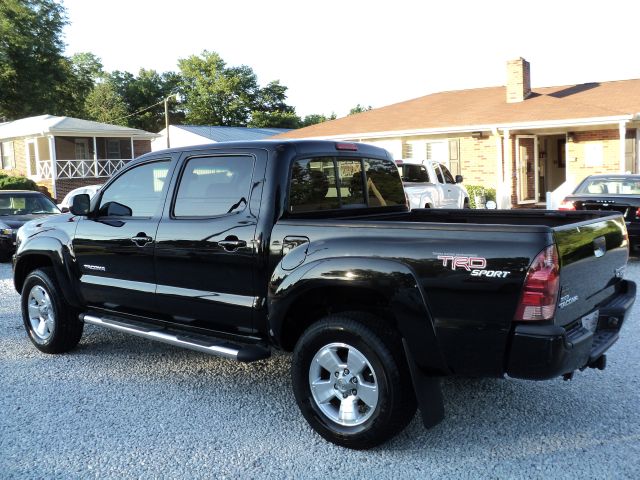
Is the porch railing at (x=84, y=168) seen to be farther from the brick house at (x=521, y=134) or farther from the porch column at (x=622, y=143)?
the porch column at (x=622, y=143)

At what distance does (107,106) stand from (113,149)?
3768cm

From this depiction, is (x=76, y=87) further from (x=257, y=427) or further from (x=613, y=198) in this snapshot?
(x=257, y=427)

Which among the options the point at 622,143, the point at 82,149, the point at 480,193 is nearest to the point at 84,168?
the point at 82,149

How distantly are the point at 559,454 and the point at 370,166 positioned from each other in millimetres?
2566

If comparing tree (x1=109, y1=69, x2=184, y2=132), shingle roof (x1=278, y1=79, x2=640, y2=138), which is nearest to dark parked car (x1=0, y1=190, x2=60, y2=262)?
shingle roof (x1=278, y1=79, x2=640, y2=138)

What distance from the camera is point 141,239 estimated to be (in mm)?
5113

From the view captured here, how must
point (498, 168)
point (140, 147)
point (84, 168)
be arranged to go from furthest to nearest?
point (140, 147), point (84, 168), point (498, 168)

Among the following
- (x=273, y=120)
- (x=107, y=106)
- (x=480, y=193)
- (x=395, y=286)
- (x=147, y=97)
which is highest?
(x=147, y=97)

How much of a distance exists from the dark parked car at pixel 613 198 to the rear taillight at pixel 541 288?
6.97 meters

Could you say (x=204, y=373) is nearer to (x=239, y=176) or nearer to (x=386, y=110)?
(x=239, y=176)

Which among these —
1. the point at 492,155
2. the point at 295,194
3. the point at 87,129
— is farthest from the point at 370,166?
the point at 87,129

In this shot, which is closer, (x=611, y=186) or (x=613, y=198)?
(x=613, y=198)

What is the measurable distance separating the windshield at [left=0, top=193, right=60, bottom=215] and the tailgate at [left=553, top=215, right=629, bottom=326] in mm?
11920

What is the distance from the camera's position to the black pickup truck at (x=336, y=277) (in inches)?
135
